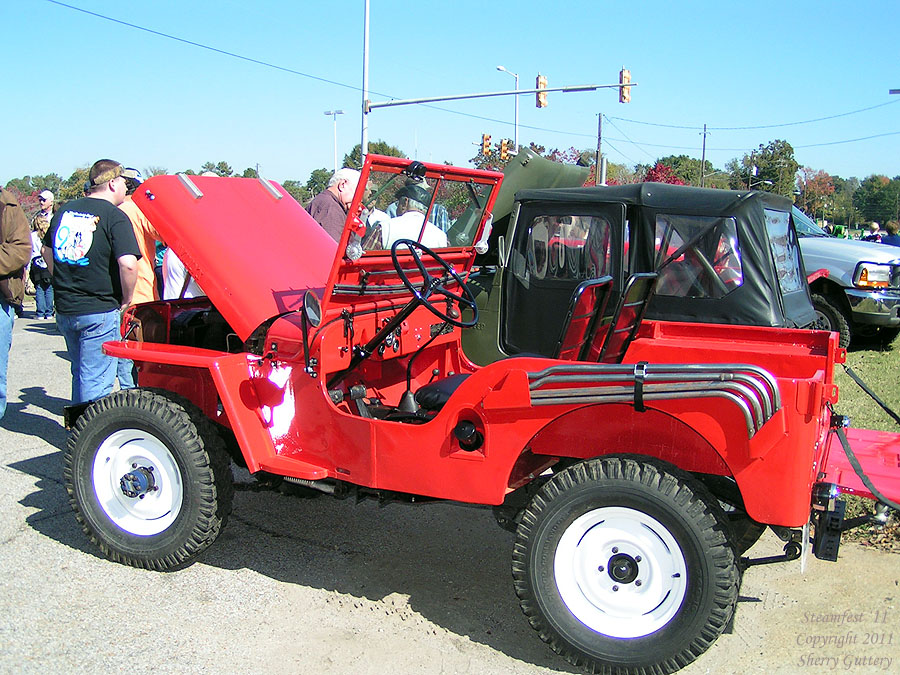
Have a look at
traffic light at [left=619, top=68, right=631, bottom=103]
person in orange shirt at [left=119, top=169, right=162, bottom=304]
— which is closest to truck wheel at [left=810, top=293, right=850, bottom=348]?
person in orange shirt at [left=119, top=169, right=162, bottom=304]

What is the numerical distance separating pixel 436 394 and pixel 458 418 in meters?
0.69

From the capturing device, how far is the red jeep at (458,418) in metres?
2.75

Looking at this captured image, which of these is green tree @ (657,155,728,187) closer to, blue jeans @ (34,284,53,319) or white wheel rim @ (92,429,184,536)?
blue jeans @ (34,284,53,319)

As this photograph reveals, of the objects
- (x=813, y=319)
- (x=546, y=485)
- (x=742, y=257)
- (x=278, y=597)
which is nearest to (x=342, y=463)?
(x=278, y=597)

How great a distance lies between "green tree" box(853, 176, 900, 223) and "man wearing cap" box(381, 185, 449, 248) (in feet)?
233

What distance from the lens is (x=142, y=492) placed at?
3691 mm

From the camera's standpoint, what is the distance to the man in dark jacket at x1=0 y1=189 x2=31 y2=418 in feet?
17.5

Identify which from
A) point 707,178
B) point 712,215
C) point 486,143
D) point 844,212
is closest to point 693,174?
point 707,178

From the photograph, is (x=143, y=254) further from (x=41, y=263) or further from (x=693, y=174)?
(x=693, y=174)

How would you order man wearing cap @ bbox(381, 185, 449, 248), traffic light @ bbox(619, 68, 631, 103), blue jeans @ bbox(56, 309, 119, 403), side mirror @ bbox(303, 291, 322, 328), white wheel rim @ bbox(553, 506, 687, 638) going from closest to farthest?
white wheel rim @ bbox(553, 506, 687, 638) < side mirror @ bbox(303, 291, 322, 328) < man wearing cap @ bbox(381, 185, 449, 248) < blue jeans @ bbox(56, 309, 119, 403) < traffic light @ bbox(619, 68, 631, 103)

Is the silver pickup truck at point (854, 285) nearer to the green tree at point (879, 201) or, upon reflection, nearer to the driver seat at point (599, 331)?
the driver seat at point (599, 331)

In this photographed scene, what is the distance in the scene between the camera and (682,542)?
2.76 metres

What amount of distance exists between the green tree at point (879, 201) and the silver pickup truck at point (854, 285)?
63287 millimetres

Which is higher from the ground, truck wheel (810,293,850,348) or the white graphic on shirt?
the white graphic on shirt
